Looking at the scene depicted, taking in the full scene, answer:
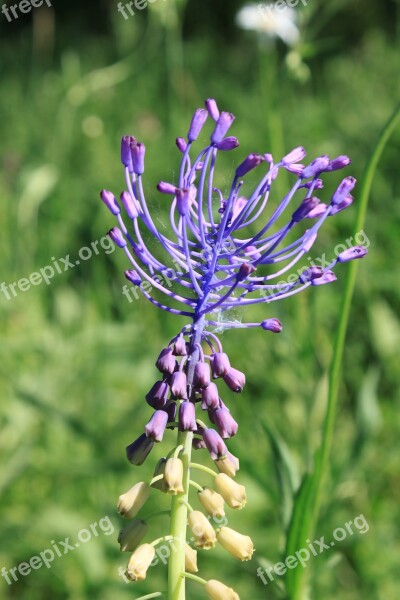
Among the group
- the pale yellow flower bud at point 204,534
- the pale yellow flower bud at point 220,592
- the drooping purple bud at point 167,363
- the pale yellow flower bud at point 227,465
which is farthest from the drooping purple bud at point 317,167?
the pale yellow flower bud at point 220,592

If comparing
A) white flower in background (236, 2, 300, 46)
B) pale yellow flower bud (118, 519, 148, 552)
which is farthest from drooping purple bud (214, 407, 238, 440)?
white flower in background (236, 2, 300, 46)

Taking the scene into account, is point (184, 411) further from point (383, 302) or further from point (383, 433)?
point (383, 302)

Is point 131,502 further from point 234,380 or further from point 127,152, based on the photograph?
point 127,152

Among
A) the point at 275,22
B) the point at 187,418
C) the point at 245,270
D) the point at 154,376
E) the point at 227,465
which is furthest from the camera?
the point at 275,22

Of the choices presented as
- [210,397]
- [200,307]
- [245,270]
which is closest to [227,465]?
[210,397]

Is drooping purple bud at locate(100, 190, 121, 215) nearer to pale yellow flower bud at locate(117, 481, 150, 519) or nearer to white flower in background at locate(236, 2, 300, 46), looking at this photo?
pale yellow flower bud at locate(117, 481, 150, 519)
